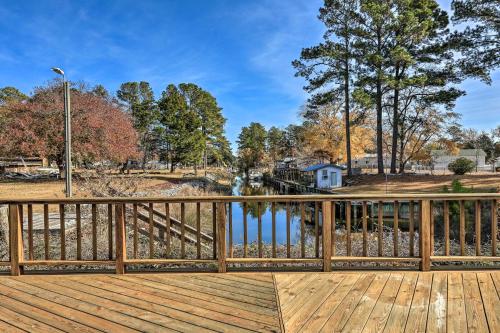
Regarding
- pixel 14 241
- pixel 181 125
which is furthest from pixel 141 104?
pixel 14 241

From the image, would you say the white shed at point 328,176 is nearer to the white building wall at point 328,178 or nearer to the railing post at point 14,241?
the white building wall at point 328,178

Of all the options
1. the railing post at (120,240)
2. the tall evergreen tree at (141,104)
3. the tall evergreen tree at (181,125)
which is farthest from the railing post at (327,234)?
the tall evergreen tree at (141,104)

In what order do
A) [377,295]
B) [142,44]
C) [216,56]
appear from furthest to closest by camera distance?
[216,56], [142,44], [377,295]

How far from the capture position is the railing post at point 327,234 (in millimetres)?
3254

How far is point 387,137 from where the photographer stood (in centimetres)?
2909

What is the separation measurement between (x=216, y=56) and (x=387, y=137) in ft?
68.7

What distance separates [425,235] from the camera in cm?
324

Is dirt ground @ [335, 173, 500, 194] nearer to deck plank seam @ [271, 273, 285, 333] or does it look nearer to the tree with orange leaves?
the tree with orange leaves

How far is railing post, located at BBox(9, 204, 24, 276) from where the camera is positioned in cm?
329

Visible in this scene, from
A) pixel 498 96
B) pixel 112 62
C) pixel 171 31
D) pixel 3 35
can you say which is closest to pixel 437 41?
pixel 498 96

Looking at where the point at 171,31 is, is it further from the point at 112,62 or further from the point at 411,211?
the point at 411,211

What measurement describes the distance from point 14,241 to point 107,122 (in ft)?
56.4

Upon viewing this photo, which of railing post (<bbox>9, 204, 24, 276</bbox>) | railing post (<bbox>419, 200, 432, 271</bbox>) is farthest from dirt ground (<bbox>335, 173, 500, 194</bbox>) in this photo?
railing post (<bbox>9, 204, 24, 276</bbox>)

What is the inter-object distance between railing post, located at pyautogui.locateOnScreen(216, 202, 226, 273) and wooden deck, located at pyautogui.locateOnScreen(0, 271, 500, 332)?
4.8 inches
